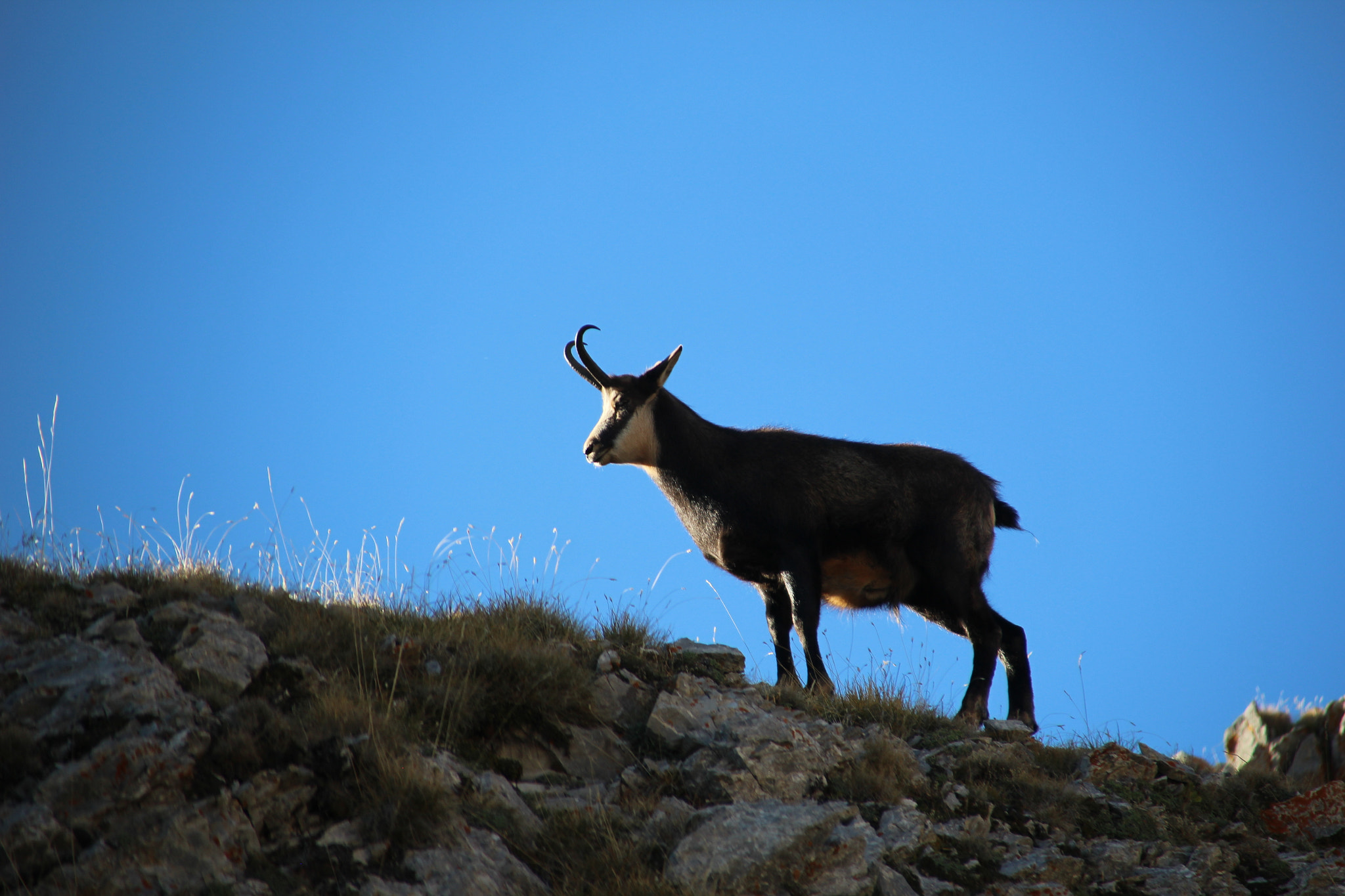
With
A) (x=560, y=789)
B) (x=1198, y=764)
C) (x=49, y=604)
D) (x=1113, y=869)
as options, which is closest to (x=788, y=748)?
(x=560, y=789)

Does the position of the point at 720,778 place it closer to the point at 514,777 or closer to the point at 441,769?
the point at 514,777

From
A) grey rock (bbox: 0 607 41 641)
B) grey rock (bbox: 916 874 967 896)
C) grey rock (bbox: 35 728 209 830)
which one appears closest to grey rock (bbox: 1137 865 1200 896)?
grey rock (bbox: 916 874 967 896)

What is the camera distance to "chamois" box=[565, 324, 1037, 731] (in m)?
8.48

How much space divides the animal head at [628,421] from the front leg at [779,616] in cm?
162

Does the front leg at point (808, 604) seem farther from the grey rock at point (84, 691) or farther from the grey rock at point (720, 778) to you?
the grey rock at point (84, 691)

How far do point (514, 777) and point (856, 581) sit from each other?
4.66m

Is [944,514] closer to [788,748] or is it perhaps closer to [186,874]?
[788,748]

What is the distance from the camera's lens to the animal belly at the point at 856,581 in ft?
28.9

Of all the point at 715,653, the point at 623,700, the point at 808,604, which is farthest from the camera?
the point at 808,604

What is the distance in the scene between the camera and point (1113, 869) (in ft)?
17.3

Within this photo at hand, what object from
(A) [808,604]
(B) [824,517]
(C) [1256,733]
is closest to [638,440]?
(B) [824,517]

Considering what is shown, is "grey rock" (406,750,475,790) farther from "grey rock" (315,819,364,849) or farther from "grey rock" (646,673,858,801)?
"grey rock" (646,673,858,801)

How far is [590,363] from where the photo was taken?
9.24 metres

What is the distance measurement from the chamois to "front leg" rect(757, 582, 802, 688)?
0.01 meters
